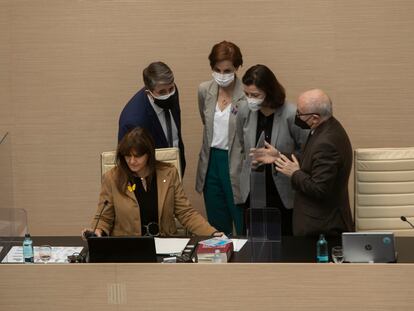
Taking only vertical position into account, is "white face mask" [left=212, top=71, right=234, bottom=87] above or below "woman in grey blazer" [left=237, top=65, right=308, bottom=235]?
above

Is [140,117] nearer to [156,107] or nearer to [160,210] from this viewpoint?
[156,107]

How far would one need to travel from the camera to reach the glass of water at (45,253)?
477 centimetres

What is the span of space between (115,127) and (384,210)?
218cm

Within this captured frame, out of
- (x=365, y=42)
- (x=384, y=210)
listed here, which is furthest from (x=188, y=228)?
(x=365, y=42)

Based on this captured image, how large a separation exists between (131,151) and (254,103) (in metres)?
0.89

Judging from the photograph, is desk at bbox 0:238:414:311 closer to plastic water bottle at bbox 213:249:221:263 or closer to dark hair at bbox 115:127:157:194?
→ plastic water bottle at bbox 213:249:221:263

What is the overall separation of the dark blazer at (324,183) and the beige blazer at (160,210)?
501mm

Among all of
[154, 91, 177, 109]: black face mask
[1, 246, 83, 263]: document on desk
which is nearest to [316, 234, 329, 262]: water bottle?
[1, 246, 83, 263]: document on desk

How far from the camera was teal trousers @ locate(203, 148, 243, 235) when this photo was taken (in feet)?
19.9

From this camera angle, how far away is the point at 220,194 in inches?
241

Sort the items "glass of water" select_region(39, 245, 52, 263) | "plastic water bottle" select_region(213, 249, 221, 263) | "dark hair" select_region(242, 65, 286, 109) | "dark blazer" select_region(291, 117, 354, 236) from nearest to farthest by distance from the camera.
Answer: "plastic water bottle" select_region(213, 249, 221, 263) → "glass of water" select_region(39, 245, 52, 263) → "dark blazer" select_region(291, 117, 354, 236) → "dark hair" select_region(242, 65, 286, 109)

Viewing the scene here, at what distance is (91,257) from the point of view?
4543mm

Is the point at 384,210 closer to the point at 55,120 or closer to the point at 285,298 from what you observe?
the point at 285,298

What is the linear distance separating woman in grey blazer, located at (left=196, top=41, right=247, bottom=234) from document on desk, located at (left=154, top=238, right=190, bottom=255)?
907 mm
